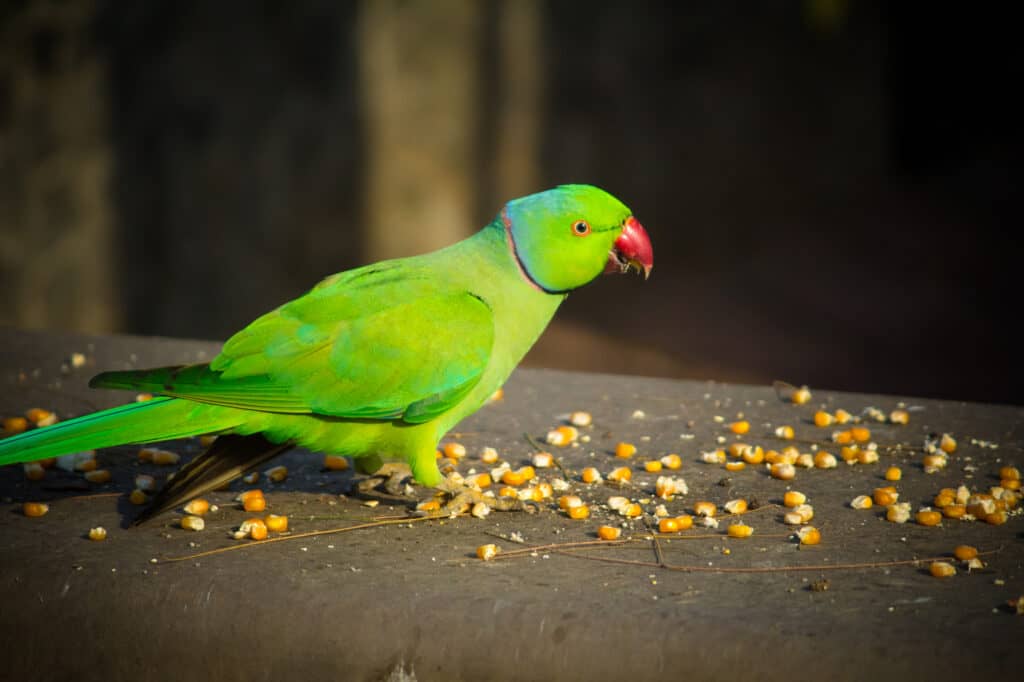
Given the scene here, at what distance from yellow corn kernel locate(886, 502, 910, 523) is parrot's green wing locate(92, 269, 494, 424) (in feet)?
2.99

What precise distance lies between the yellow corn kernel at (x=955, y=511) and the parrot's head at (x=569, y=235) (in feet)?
2.69

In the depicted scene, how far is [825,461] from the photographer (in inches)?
107

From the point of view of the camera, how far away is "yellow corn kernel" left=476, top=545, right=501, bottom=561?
212 centimetres

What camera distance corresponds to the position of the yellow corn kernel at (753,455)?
9.09 feet

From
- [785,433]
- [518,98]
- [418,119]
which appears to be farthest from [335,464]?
[518,98]

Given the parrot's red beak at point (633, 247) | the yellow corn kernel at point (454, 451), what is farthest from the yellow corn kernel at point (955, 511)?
the yellow corn kernel at point (454, 451)

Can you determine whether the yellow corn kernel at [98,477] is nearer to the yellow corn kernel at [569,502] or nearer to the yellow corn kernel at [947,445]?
the yellow corn kernel at [569,502]

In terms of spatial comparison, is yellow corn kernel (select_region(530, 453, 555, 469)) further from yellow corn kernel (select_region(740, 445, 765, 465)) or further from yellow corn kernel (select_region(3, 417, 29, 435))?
yellow corn kernel (select_region(3, 417, 29, 435))

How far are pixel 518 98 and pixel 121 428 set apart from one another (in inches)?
237

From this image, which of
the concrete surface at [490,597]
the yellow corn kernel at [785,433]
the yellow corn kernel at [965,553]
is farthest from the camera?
the yellow corn kernel at [785,433]

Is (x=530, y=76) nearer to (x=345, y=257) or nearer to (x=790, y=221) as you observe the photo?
(x=345, y=257)

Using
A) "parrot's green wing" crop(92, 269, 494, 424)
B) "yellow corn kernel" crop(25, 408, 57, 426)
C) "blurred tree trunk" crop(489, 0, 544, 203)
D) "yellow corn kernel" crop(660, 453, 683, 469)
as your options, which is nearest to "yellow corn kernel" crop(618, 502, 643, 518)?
"yellow corn kernel" crop(660, 453, 683, 469)

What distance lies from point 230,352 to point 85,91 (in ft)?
12.7

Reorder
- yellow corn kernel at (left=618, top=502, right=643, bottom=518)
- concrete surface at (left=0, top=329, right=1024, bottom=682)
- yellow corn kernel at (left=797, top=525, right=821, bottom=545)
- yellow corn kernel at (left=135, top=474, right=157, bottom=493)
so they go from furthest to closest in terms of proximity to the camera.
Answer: yellow corn kernel at (left=135, top=474, right=157, bottom=493) < yellow corn kernel at (left=618, top=502, right=643, bottom=518) < yellow corn kernel at (left=797, top=525, right=821, bottom=545) < concrete surface at (left=0, top=329, right=1024, bottom=682)
